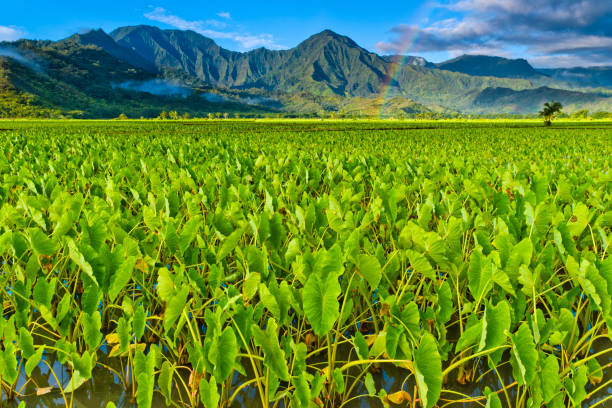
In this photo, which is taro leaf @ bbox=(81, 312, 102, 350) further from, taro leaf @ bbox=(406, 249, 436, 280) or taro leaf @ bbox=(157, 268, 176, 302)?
taro leaf @ bbox=(406, 249, 436, 280)

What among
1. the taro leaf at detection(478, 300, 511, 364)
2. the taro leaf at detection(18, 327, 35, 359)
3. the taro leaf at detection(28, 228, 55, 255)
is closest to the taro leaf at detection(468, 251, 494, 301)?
the taro leaf at detection(478, 300, 511, 364)

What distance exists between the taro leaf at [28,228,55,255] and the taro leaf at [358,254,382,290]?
191 cm

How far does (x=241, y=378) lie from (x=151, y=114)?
686 ft

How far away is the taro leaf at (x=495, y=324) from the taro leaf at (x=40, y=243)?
2.46 metres

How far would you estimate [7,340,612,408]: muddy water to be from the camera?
2076 mm

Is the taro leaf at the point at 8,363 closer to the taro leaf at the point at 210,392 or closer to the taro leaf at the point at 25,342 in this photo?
the taro leaf at the point at 25,342

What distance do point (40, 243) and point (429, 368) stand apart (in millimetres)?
2309

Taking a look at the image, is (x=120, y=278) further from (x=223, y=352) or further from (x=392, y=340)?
(x=392, y=340)

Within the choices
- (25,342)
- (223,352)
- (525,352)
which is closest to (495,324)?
(525,352)

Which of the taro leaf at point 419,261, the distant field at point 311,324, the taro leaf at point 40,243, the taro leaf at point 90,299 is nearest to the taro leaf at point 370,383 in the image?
the distant field at point 311,324

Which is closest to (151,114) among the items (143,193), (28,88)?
(28,88)

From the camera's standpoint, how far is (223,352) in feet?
5.11

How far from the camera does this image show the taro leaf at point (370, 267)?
1980mm

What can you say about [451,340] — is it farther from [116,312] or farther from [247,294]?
[116,312]
